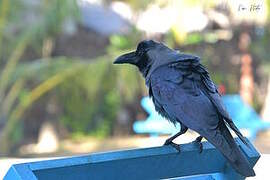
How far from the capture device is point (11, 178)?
185cm

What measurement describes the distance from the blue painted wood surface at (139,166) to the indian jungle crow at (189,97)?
6 cm

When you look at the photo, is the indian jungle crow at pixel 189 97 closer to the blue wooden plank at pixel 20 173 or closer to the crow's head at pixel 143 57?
the crow's head at pixel 143 57

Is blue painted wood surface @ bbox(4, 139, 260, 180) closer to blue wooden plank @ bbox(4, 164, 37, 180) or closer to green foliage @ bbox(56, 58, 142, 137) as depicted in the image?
blue wooden plank @ bbox(4, 164, 37, 180)

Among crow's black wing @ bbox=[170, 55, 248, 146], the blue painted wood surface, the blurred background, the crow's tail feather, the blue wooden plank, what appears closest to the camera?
the blue wooden plank

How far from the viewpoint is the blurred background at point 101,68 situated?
8797 millimetres

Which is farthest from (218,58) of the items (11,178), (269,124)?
(11,178)

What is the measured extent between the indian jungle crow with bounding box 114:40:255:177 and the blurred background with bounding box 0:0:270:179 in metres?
5.31

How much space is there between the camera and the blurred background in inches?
346

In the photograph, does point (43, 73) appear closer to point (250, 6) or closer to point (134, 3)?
point (134, 3)

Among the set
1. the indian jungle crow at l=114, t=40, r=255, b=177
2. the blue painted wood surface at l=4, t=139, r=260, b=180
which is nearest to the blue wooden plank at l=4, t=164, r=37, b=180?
the blue painted wood surface at l=4, t=139, r=260, b=180

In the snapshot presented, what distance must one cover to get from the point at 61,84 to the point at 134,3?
198cm

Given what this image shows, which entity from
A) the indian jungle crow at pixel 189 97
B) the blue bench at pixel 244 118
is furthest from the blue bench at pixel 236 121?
the indian jungle crow at pixel 189 97
